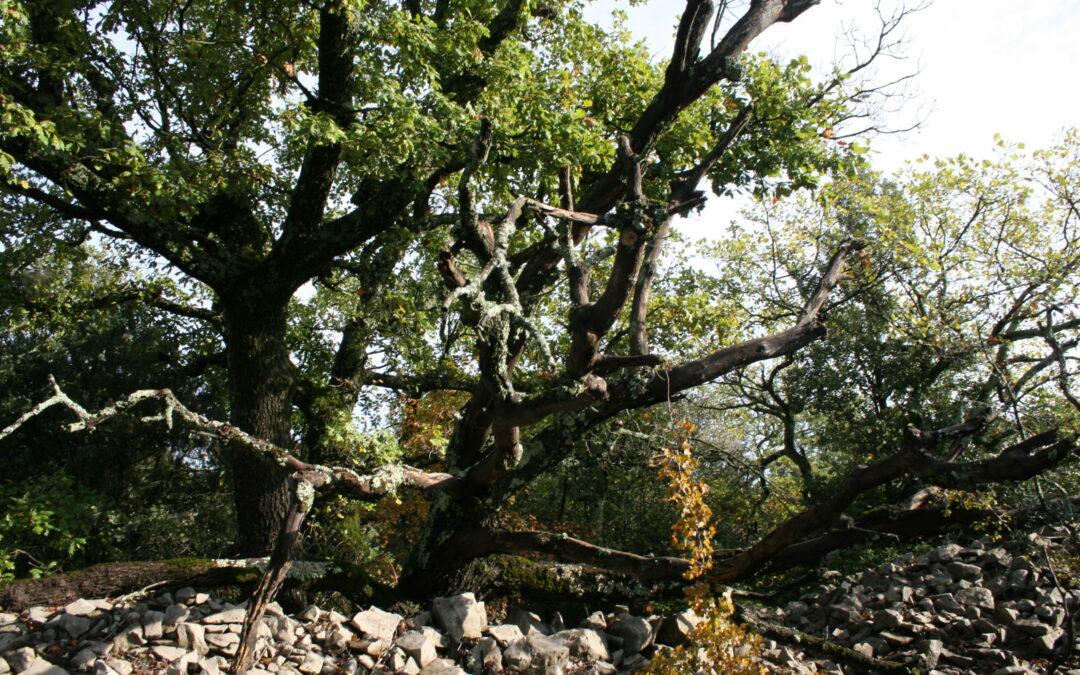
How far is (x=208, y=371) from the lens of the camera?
558 inches

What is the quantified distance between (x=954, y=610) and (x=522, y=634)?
12.3 feet

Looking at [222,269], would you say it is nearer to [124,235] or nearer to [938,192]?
[124,235]

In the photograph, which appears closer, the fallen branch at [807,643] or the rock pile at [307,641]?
the rock pile at [307,641]

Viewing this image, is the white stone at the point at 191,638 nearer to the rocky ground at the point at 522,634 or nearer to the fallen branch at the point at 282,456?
the rocky ground at the point at 522,634

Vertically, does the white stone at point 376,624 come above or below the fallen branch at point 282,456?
below

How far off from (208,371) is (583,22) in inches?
382

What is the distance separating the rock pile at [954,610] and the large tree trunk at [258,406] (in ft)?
16.7

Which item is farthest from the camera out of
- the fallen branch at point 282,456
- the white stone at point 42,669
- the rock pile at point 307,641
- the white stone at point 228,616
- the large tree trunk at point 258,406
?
the large tree trunk at point 258,406

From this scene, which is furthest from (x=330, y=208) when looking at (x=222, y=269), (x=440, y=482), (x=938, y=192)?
(x=938, y=192)

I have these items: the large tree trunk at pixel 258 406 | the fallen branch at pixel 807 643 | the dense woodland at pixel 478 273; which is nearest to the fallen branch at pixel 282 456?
the dense woodland at pixel 478 273

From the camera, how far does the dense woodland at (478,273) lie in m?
5.38

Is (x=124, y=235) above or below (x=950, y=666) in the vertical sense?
above

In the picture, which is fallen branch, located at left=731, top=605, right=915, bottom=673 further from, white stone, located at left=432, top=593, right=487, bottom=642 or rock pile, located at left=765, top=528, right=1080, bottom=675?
white stone, located at left=432, top=593, right=487, bottom=642

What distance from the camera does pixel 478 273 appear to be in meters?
5.07
